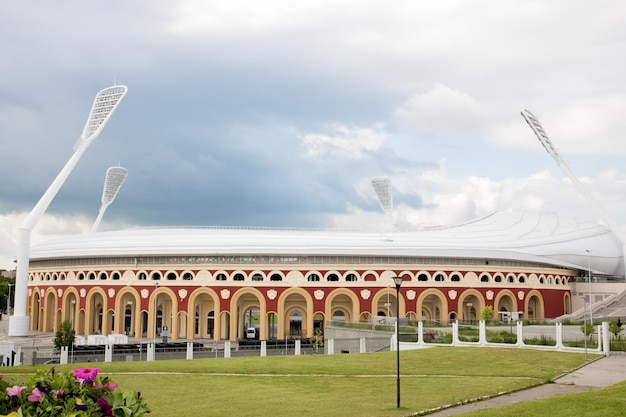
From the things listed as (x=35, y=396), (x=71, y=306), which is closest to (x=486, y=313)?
(x=71, y=306)

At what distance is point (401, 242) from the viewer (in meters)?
71.1

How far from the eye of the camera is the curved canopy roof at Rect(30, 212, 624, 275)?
67625 millimetres

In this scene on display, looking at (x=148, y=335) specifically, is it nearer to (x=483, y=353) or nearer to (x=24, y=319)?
(x=24, y=319)

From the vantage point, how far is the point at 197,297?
68.2 m

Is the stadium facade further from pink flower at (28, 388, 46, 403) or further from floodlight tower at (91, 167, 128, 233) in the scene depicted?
pink flower at (28, 388, 46, 403)

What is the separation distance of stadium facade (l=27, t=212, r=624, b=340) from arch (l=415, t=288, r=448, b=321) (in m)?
0.11

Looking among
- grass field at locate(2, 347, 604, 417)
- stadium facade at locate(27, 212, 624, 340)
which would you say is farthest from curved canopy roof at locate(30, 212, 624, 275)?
grass field at locate(2, 347, 604, 417)

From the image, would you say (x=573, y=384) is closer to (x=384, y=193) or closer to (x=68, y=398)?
(x=68, y=398)

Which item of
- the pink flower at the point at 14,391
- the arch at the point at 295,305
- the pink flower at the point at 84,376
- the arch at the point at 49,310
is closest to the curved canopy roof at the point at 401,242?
the arch at the point at 295,305

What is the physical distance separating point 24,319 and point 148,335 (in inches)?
491

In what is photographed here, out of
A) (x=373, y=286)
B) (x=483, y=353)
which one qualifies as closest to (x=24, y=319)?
(x=373, y=286)

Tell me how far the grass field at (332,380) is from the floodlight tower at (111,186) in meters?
64.2

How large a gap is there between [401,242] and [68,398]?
64096mm

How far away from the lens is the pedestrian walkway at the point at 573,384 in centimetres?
2173
